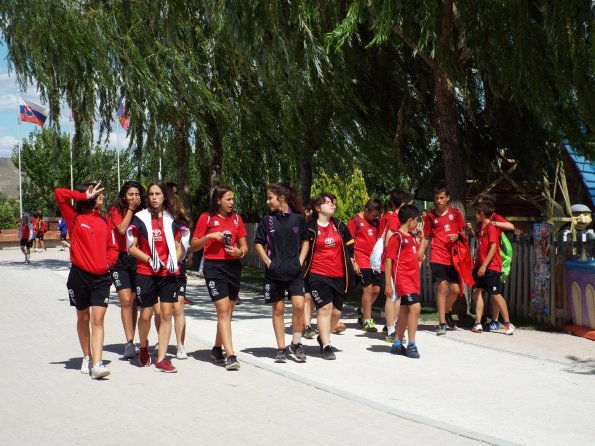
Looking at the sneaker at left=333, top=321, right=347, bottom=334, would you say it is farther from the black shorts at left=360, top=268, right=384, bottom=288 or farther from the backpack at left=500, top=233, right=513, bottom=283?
the backpack at left=500, top=233, right=513, bottom=283

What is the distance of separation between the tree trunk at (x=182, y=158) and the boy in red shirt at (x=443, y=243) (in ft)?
34.7

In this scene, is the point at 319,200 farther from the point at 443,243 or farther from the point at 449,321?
the point at 449,321

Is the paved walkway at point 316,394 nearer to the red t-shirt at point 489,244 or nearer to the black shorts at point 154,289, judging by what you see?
the black shorts at point 154,289

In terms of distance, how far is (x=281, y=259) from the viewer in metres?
8.82

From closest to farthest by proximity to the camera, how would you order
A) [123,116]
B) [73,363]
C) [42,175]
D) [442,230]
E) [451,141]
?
[73,363] → [442,230] → [451,141] → [123,116] → [42,175]

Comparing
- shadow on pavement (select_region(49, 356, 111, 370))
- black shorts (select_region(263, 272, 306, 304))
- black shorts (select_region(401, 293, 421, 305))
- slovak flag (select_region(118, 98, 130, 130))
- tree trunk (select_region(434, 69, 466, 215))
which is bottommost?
shadow on pavement (select_region(49, 356, 111, 370))

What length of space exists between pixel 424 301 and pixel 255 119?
25.4 ft

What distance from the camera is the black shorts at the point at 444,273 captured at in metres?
11.0

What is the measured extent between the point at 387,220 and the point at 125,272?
10.8 feet

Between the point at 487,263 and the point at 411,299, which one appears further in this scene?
the point at 487,263

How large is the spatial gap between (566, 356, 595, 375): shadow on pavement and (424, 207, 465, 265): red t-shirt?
2261 millimetres

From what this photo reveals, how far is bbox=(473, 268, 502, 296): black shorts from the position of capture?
11.1 metres

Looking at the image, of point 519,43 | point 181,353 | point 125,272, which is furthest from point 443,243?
point 125,272

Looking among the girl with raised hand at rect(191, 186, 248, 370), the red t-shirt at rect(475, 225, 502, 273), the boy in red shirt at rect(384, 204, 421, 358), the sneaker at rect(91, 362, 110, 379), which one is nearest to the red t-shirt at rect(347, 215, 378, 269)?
the red t-shirt at rect(475, 225, 502, 273)
